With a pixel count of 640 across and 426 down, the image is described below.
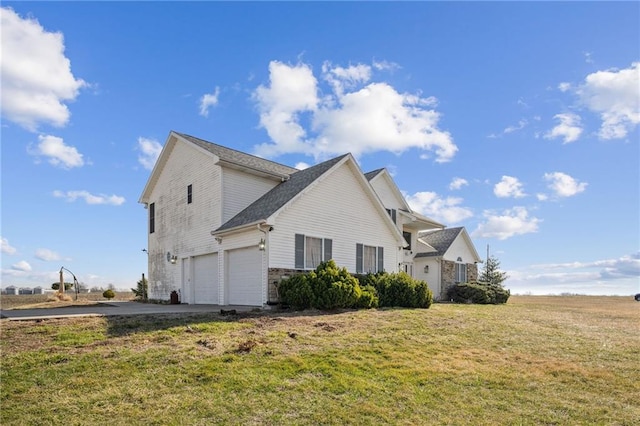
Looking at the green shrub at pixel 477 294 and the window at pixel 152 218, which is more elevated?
the window at pixel 152 218

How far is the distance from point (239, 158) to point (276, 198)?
13.7 feet

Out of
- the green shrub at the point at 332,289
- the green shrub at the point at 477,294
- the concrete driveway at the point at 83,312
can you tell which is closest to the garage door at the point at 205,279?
the concrete driveway at the point at 83,312

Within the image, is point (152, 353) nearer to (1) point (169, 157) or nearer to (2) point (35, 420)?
(2) point (35, 420)

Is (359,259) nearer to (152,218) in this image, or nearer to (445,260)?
(445,260)

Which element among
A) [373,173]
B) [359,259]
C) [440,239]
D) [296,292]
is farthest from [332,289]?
[440,239]

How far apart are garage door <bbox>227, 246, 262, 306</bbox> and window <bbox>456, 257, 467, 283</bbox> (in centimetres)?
1839

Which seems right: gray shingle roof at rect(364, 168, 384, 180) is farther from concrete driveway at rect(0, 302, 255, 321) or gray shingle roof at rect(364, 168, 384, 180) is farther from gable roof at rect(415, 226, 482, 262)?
concrete driveway at rect(0, 302, 255, 321)

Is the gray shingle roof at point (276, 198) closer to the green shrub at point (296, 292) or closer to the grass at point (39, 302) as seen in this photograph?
the green shrub at point (296, 292)

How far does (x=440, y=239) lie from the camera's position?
103ft

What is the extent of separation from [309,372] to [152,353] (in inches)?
119

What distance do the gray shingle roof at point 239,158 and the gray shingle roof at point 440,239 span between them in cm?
1218

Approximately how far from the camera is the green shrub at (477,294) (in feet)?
88.8

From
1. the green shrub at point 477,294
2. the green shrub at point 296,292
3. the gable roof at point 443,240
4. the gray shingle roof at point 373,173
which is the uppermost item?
the gray shingle roof at point 373,173

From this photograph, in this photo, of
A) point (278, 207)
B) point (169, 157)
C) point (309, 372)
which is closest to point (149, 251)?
point (169, 157)
